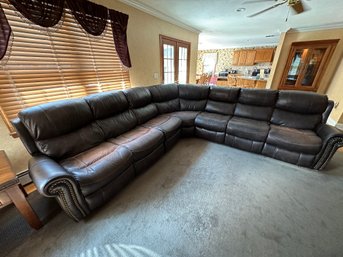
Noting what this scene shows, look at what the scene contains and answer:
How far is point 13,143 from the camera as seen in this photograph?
169cm

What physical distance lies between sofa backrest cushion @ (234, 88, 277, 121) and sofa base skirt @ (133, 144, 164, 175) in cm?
160

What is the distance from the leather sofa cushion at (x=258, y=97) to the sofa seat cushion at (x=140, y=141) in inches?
67.2

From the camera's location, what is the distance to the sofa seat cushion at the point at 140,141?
177cm

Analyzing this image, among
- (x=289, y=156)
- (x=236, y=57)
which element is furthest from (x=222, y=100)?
(x=236, y=57)

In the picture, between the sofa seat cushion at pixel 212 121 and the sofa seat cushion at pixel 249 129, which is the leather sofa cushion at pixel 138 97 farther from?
the sofa seat cushion at pixel 249 129

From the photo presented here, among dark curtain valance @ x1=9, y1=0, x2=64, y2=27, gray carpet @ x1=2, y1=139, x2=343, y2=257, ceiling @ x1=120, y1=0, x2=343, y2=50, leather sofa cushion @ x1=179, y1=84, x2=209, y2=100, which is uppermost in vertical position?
ceiling @ x1=120, y1=0, x2=343, y2=50

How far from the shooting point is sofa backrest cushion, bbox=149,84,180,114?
9.52 ft

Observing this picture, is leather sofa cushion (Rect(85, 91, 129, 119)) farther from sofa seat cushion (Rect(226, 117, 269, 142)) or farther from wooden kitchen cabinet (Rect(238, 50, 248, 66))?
wooden kitchen cabinet (Rect(238, 50, 248, 66))

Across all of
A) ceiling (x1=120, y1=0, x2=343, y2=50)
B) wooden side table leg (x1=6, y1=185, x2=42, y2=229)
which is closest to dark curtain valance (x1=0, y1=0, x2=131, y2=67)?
ceiling (x1=120, y1=0, x2=343, y2=50)

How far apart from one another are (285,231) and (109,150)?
1861mm

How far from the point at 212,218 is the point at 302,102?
2.26 metres

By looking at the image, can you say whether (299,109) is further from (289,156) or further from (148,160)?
(148,160)

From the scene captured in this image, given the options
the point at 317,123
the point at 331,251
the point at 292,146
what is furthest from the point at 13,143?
Result: the point at 317,123

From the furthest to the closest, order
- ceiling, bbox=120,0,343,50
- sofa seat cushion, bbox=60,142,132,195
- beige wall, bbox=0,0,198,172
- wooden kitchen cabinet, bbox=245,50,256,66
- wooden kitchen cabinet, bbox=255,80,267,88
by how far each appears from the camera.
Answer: wooden kitchen cabinet, bbox=245,50,256,66 → wooden kitchen cabinet, bbox=255,80,267,88 → beige wall, bbox=0,0,198,172 → ceiling, bbox=120,0,343,50 → sofa seat cushion, bbox=60,142,132,195
